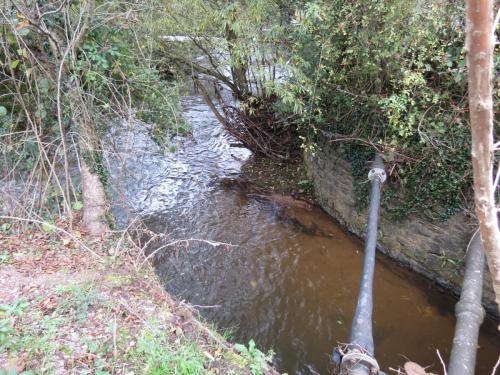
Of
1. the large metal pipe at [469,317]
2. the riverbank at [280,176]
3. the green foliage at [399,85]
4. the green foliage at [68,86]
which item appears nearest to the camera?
the large metal pipe at [469,317]

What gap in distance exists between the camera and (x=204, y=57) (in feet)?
26.2

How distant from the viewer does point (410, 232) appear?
18.1ft

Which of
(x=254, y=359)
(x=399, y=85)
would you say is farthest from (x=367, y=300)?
(x=399, y=85)

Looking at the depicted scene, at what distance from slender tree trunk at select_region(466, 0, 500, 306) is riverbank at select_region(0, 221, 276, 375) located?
2.39m

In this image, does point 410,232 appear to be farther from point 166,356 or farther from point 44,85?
point 44,85

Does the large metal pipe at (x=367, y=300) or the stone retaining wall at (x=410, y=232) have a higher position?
the large metal pipe at (x=367, y=300)

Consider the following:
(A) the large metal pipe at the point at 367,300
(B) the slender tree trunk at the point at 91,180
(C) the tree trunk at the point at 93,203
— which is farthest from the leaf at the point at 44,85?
(A) the large metal pipe at the point at 367,300

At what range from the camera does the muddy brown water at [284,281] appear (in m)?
4.59

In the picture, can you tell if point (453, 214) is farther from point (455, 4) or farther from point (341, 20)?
point (341, 20)

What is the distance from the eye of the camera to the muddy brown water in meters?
4.59

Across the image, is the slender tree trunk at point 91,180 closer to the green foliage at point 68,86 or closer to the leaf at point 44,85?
the green foliage at point 68,86

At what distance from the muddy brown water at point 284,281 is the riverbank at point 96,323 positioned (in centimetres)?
86

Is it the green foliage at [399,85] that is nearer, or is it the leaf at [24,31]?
the leaf at [24,31]

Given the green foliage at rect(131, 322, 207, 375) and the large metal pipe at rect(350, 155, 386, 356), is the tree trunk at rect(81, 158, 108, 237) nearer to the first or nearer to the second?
the green foliage at rect(131, 322, 207, 375)
